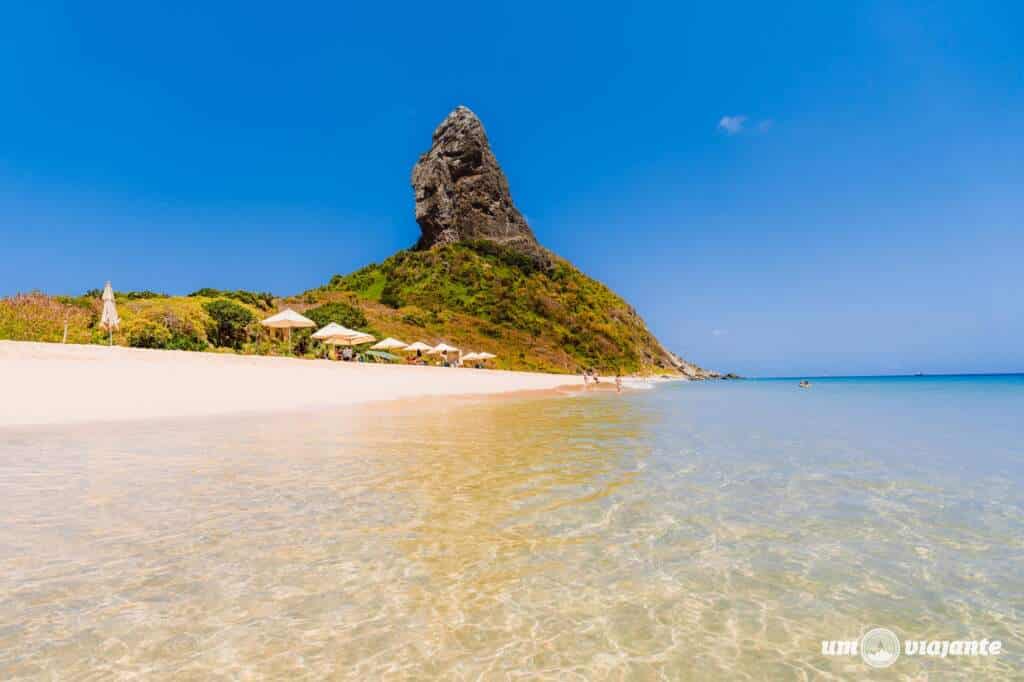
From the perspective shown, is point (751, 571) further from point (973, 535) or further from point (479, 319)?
point (479, 319)

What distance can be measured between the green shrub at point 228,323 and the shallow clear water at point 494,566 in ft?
93.0

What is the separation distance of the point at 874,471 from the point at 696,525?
4596mm

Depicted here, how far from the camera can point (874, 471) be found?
7.71 metres

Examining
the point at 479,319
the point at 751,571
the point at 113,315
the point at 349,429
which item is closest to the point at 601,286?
the point at 479,319

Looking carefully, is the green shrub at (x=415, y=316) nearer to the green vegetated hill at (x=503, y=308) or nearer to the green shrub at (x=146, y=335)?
the green vegetated hill at (x=503, y=308)

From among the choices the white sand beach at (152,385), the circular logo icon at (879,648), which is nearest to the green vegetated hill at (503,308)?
the white sand beach at (152,385)

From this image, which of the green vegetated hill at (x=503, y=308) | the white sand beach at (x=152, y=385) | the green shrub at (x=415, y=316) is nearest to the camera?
the white sand beach at (x=152, y=385)

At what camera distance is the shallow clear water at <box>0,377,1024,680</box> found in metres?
2.66

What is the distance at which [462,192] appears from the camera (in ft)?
337

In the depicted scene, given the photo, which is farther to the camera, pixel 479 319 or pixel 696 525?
pixel 479 319

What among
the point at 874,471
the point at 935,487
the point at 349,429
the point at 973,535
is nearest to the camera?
the point at 973,535

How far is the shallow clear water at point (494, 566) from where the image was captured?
8.73 feet

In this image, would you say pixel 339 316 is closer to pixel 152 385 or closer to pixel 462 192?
pixel 152 385

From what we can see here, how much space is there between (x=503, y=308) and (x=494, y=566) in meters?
77.2
